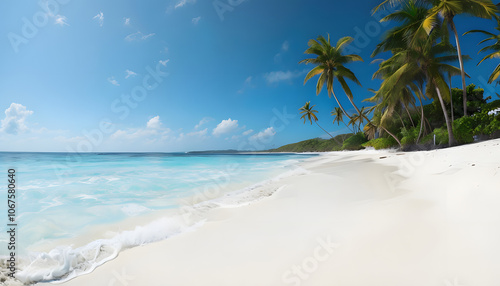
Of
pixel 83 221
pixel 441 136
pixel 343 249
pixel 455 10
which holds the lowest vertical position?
pixel 83 221

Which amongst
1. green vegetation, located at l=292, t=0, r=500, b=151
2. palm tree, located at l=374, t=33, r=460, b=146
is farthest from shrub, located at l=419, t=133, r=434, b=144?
palm tree, located at l=374, t=33, r=460, b=146

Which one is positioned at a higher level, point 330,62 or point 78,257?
point 330,62

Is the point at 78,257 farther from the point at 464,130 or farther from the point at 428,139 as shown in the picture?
the point at 428,139

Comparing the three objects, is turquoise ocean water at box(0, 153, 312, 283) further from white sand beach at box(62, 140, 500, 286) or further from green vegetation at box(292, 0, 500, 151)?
green vegetation at box(292, 0, 500, 151)

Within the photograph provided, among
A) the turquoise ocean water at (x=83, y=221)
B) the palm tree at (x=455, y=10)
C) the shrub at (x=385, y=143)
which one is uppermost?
the palm tree at (x=455, y=10)

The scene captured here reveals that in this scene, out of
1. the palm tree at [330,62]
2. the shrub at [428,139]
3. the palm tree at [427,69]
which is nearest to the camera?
the palm tree at [427,69]

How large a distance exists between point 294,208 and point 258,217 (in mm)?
630

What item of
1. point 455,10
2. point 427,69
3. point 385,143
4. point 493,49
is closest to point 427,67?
point 427,69

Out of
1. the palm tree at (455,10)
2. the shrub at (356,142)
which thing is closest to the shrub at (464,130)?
the palm tree at (455,10)

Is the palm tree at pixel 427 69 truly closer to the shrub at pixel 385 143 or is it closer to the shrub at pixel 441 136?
the shrub at pixel 441 136

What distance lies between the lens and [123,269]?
5.59 feet

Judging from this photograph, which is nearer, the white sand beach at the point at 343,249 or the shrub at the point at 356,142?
the white sand beach at the point at 343,249

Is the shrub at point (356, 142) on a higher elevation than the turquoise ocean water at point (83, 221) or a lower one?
higher

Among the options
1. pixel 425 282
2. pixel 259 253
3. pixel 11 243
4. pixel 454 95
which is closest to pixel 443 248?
pixel 425 282
